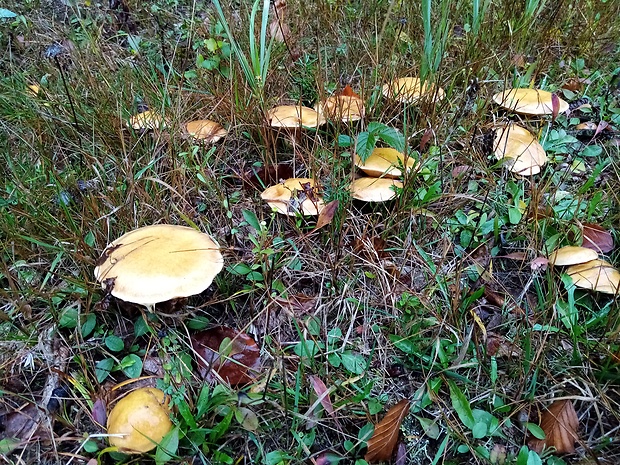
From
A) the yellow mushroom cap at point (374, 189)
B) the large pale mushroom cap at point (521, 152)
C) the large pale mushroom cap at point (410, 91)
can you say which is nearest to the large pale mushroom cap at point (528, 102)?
the large pale mushroom cap at point (521, 152)

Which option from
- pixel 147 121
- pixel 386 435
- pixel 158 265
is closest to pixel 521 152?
pixel 386 435

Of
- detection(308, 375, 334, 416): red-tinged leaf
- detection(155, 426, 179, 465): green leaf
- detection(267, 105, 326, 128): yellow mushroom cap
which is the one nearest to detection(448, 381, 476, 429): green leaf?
detection(308, 375, 334, 416): red-tinged leaf

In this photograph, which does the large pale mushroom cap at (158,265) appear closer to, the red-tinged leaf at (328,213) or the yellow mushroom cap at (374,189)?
the red-tinged leaf at (328,213)

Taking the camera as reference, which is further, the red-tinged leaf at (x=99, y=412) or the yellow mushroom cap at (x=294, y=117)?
→ the yellow mushroom cap at (x=294, y=117)

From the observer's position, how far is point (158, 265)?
1.64m

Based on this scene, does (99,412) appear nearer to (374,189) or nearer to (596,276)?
(374,189)

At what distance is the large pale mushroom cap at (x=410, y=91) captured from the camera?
8.29 ft

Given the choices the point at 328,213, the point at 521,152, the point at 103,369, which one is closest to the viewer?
the point at 103,369

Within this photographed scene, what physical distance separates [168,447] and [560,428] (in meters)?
1.35

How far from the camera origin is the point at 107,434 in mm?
1430

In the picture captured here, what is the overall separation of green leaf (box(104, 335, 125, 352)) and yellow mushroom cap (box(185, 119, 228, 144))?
46.9 inches

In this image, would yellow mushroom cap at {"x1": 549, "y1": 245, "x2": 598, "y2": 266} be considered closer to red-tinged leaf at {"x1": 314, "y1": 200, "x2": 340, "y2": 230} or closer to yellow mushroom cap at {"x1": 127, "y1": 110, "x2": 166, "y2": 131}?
red-tinged leaf at {"x1": 314, "y1": 200, "x2": 340, "y2": 230}

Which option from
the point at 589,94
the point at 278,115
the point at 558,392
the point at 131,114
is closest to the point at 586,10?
the point at 589,94

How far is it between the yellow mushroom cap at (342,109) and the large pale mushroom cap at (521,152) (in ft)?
2.58
